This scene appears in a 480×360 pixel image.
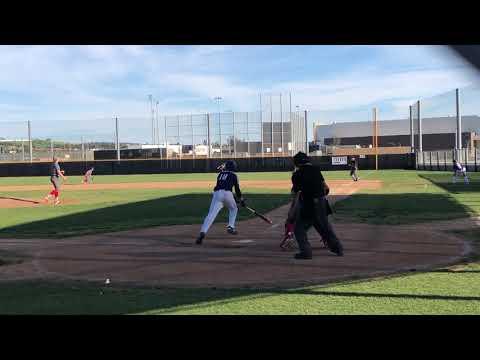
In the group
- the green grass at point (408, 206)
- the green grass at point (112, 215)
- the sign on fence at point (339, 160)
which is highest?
the sign on fence at point (339, 160)

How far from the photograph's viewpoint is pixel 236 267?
8.42m

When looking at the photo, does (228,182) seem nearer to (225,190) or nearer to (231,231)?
(225,190)

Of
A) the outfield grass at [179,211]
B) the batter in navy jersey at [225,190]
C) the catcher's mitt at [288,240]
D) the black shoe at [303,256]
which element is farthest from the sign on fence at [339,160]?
the black shoe at [303,256]

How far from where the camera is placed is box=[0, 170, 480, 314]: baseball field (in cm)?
614

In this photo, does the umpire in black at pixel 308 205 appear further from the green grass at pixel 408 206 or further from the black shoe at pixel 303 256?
the green grass at pixel 408 206

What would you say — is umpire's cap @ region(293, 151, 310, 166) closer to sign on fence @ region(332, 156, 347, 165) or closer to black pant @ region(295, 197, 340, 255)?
black pant @ region(295, 197, 340, 255)

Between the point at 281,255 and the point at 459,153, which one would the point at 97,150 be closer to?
the point at 459,153

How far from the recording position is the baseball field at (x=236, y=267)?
614 centimetres

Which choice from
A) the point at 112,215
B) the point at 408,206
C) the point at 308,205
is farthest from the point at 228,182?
the point at 408,206

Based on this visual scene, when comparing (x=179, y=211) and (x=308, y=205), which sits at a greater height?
(x=308, y=205)

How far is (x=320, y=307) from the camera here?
19.5 feet

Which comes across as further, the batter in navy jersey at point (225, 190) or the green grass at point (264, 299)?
the batter in navy jersey at point (225, 190)
